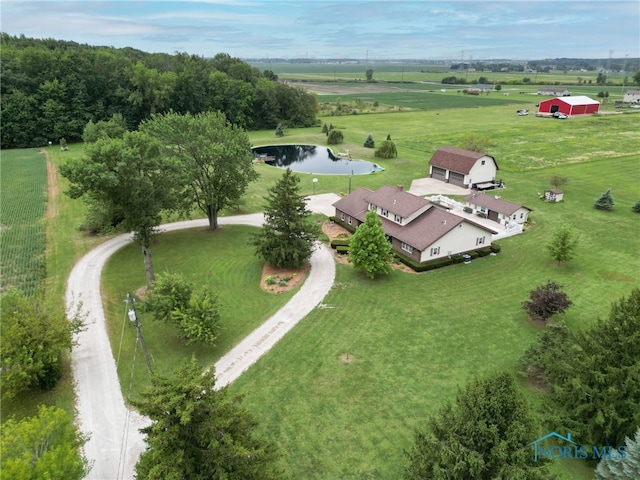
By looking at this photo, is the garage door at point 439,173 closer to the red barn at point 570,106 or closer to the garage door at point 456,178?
the garage door at point 456,178

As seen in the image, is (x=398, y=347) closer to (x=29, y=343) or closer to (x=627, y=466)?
(x=627, y=466)

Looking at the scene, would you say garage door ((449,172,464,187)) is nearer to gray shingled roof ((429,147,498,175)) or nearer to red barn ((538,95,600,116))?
gray shingled roof ((429,147,498,175))

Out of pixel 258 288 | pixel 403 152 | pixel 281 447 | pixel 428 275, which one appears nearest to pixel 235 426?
pixel 281 447

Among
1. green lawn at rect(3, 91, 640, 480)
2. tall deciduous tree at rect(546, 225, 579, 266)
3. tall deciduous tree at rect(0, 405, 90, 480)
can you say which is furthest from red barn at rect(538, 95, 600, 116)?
tall deciduous tree at rect(0, 405, 90, 480)

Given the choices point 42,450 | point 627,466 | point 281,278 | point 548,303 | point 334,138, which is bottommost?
point 281,278

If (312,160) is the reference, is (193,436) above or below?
above

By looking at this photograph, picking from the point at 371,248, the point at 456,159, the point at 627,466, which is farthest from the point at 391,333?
the point at 456,159
